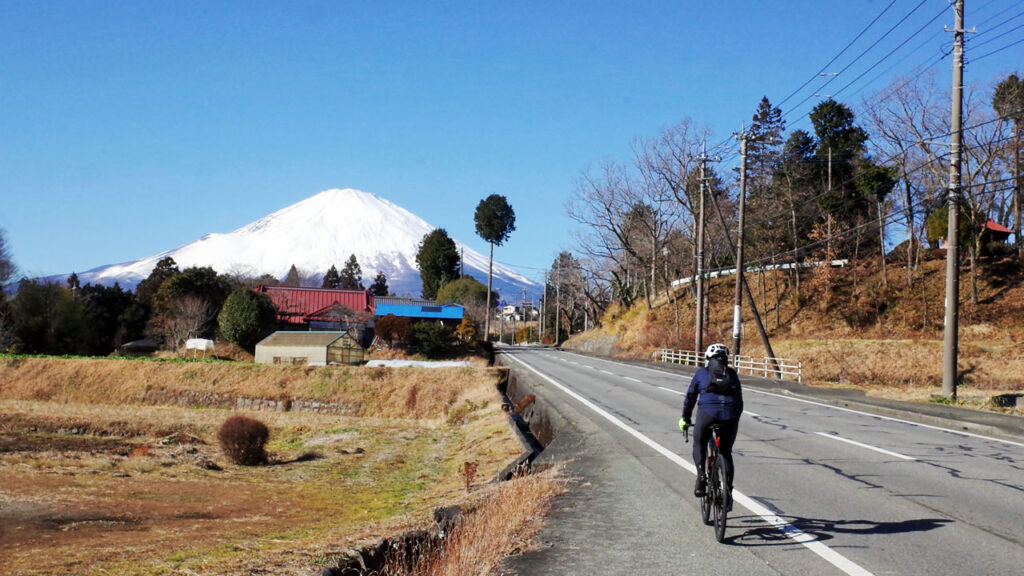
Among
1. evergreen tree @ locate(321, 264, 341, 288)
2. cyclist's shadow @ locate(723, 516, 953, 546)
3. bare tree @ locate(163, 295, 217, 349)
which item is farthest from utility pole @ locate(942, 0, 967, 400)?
evergreen tree @ locate(321, 264, 341, 288)

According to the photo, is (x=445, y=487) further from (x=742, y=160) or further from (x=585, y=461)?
(x=742, y=160)

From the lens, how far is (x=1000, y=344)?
123 ft

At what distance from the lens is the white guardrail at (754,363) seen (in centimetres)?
3003

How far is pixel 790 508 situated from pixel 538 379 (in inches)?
889

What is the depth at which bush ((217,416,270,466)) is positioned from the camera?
23.6m

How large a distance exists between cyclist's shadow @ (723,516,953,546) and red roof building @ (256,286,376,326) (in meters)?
60.5

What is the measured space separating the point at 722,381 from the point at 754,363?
2813 centimetres

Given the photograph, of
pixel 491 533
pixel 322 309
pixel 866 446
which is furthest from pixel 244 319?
pixel 491 533

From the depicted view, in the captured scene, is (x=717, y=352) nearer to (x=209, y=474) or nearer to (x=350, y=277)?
(x=209, y=474)

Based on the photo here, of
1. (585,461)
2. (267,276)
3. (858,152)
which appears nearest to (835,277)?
(858,152)

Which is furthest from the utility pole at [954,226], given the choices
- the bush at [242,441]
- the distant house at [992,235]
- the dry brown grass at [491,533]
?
the distant house at [992,235]

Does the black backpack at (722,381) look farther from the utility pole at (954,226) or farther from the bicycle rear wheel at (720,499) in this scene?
the utility pole at (954,226)

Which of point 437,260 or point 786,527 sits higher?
point 437,260

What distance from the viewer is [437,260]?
116938 mm
